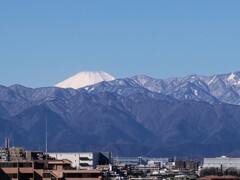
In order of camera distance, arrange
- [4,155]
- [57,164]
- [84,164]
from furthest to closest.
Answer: [84,164], [4,155], [57,164]

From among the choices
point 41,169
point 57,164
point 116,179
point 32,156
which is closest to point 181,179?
point 116,179

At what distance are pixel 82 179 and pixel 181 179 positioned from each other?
35599 mm

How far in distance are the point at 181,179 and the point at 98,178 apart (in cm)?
3373

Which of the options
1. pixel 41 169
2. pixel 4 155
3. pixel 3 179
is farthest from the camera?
pixel 4 155

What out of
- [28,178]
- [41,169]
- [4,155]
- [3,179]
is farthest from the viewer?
[4,155]

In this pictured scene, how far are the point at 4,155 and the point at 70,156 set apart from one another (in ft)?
Result: 268

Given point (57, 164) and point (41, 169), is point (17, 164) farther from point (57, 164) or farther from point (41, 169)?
point (57, 164)

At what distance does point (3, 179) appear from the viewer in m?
50.1

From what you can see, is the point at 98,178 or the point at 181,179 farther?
the point at 181,179

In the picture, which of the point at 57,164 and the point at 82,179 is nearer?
the point at 82,179

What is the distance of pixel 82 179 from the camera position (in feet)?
311

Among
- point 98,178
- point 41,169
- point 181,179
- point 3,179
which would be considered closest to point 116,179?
point 181,179

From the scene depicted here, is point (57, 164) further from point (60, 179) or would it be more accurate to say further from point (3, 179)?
point (3, 179)

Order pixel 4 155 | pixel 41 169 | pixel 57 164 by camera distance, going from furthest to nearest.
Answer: pixel 4 155 < pixel 57 164 < pixel 41 169
